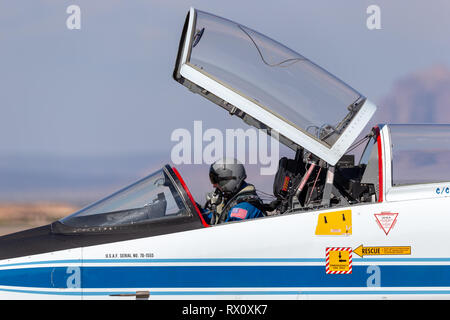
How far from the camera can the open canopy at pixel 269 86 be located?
5473mm

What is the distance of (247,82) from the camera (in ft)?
18.4

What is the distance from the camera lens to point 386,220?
16.8 ft

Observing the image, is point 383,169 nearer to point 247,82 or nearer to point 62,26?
point 247,82

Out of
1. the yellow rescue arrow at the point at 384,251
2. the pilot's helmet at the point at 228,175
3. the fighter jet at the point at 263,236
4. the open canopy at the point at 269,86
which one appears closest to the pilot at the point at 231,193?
the pilot's helmet at the point at 228,175

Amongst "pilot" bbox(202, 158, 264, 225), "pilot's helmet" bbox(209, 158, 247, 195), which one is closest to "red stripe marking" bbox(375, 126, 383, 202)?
"pilot" bbox(202, 158, 264, 225)

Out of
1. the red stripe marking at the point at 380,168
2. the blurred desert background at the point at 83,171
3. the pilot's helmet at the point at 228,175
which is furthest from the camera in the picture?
the blurred desert background at the point at 83,171

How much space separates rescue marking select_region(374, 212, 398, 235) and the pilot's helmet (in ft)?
4.36

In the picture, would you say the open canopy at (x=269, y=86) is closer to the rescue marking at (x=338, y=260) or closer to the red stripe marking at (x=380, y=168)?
the red stripe marking at (x=380, y=168)

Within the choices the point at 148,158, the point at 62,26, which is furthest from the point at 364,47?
the point at 62,26

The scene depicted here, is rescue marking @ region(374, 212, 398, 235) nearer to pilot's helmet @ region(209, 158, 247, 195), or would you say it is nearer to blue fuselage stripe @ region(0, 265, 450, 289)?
blue fuselage stripe @ region(0, 265, 450, 289)
